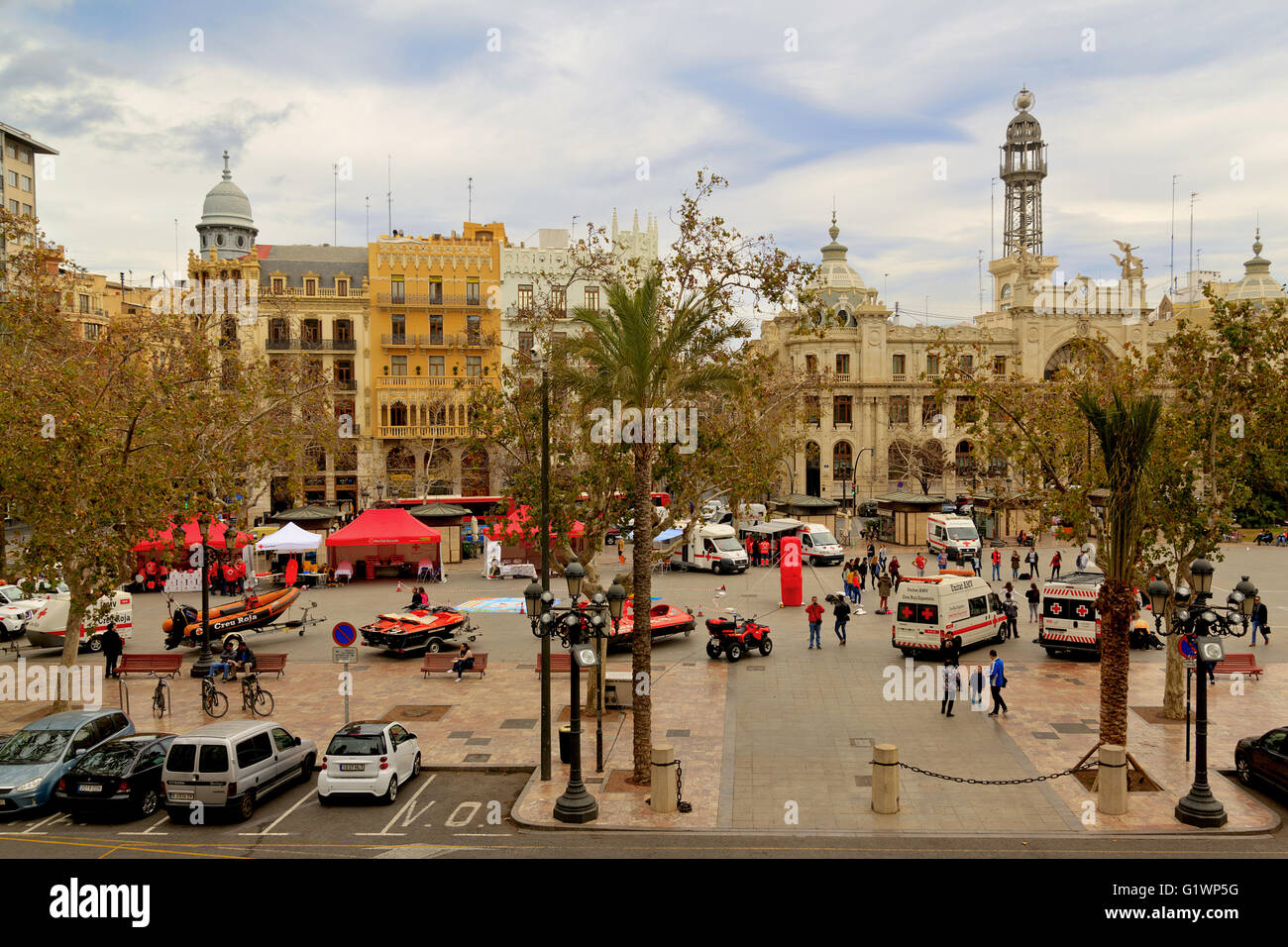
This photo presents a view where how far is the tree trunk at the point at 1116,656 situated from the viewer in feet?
52.6

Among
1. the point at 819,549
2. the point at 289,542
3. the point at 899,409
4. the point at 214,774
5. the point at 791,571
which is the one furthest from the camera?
the point at 899,409

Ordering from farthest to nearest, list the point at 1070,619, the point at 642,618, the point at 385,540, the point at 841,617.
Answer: the point at 385,540, the point at 841,617, the point at 1070,619, the point at 642,618

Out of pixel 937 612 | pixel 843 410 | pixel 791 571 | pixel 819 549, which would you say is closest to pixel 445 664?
pixel 937 612

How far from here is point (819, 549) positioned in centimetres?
4566

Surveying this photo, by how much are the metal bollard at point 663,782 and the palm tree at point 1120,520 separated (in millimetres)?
7552

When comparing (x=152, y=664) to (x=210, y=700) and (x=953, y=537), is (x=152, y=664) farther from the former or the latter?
(x=953, y=537)

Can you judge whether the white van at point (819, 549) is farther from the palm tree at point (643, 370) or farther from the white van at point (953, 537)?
the palm tree at point (643, 370)

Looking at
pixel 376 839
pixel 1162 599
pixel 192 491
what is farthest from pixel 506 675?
pixel 1162 599

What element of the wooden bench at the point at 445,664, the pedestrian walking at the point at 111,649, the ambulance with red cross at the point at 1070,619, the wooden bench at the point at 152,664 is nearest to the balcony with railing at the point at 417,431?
the pedestrian walking at the point at 111,649

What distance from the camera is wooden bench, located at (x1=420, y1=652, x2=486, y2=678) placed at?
80.1 ft

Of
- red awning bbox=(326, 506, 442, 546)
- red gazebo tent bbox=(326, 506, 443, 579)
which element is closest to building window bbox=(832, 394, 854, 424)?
red gazebo tent bbox=(326, 506, 443, 579)

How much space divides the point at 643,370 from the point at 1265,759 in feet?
39.7

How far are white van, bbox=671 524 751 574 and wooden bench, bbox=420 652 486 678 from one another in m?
18.4
